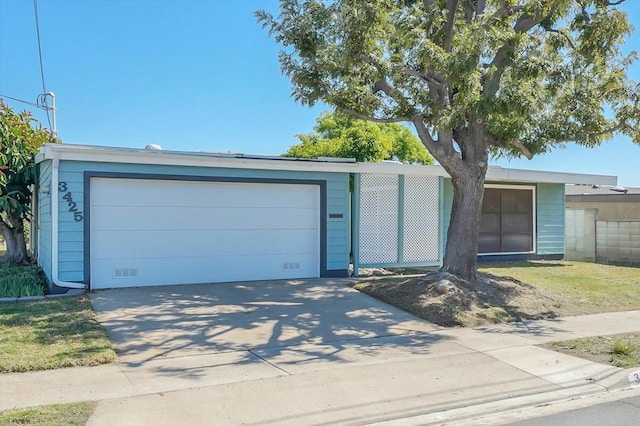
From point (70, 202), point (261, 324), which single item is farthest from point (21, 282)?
point (261, 324)

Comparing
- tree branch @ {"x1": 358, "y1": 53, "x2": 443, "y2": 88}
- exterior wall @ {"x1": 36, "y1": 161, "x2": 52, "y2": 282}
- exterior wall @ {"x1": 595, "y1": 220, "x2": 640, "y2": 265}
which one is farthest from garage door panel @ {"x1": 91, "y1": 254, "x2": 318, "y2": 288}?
exterior wall @ {"x1": 595, "y1": 220, "x2": 640, "y2": 265}

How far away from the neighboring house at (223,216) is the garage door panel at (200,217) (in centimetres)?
2

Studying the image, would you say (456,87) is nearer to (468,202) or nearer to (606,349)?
(468,202)

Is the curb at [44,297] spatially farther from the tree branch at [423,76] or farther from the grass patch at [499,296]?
the tree branch at [423,76]

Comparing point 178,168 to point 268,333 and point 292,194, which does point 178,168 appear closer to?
point 292,194

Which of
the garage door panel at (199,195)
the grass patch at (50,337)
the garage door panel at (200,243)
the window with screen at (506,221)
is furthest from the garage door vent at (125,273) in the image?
the window with screen at (506,221)

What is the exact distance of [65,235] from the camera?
1041cm

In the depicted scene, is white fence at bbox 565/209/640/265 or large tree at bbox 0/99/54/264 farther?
white fence at bbox 565/209/640/265

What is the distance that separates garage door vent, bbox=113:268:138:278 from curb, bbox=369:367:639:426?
7.56 meters

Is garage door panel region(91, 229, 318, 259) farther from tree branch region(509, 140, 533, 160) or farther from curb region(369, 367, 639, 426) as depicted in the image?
curb region(369, 367, 639, 426)

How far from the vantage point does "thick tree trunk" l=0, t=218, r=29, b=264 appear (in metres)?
13.9

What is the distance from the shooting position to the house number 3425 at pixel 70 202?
10.4 meters

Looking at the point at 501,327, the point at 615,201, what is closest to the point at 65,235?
the point at 501,327

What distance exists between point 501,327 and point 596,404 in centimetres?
336
